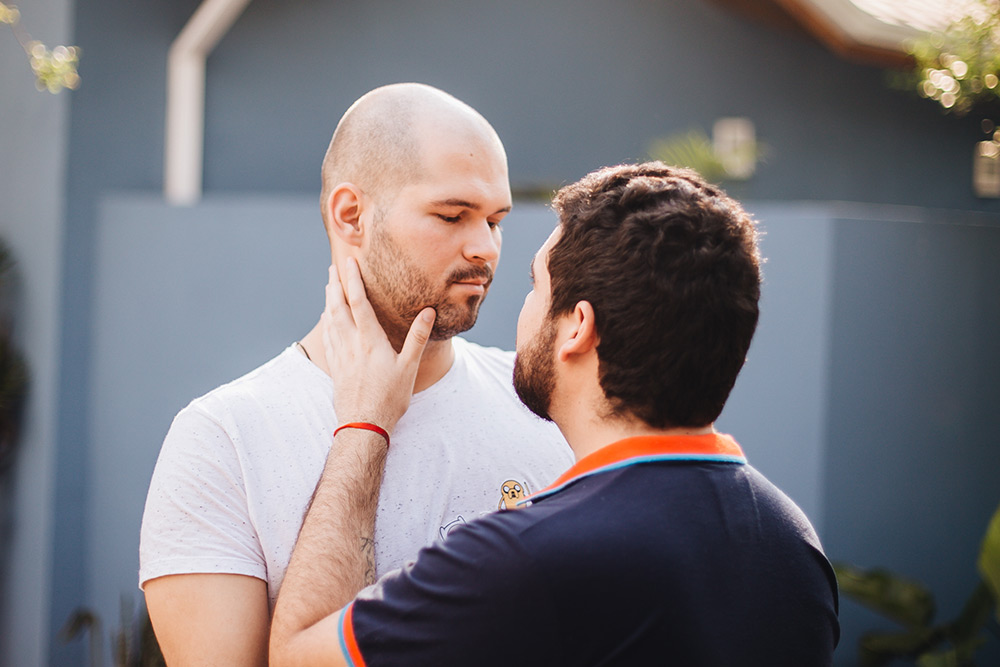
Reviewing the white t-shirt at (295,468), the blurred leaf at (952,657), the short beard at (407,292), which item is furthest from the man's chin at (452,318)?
the blurred leaf at (952,657)

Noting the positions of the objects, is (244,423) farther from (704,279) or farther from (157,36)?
(157,36)

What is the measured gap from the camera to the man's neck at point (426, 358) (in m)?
2.20

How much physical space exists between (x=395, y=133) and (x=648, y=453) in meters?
0.99

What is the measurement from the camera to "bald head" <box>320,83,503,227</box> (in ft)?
7.10

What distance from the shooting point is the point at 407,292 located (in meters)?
2.17

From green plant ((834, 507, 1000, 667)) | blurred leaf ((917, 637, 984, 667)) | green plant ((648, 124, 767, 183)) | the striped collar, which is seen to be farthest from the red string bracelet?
blurred leaf ((917, 637, 984, 667))

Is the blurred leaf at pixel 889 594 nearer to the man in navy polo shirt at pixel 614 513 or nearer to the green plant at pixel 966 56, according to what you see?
the green plant at pixel 966 56

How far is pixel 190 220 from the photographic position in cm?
530

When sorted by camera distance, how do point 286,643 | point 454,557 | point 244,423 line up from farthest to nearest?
point 244,423
point 286,643
point 454,557

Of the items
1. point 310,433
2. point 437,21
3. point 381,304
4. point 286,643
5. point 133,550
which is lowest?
point 133,550

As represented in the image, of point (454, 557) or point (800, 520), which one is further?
point (800, 520)

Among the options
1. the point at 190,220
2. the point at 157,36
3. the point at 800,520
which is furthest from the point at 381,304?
the point at 157,36

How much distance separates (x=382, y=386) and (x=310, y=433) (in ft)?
0.62

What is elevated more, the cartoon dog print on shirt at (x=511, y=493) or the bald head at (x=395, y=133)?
the bald head at (x=395, y=133)
